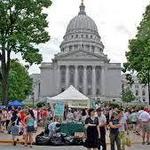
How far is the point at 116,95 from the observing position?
482 feet

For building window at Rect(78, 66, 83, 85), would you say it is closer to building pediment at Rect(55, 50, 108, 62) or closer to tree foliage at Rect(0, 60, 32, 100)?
building pediment at Rect(55, 50, 108, 62)

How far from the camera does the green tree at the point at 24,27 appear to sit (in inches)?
1305

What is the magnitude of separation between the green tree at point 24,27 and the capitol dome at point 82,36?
12658cm

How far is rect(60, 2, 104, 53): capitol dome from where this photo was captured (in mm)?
162875

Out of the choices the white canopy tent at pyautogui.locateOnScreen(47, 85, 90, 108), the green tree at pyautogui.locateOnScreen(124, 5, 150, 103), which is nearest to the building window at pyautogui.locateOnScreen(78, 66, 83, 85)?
the green tree at pyautogui.locateOnScreen(124, 5, 150, 103)

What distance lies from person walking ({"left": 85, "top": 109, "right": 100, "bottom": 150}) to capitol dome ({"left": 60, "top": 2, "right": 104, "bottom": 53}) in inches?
5683

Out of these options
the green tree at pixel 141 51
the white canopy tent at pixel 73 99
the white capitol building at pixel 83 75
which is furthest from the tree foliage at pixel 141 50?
the white capitol building at pixel 83 75

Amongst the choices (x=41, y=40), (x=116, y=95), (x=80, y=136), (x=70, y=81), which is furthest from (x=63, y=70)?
(x=80, y=136)

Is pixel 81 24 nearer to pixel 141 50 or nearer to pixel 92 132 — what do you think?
pixel 141 50

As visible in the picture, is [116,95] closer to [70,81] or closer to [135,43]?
[70,81]

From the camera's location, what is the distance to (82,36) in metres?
164

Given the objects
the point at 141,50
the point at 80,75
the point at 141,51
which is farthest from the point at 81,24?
the point at 141,51

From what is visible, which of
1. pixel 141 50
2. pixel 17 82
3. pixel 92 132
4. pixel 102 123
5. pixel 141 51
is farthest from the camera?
pixel 17 82

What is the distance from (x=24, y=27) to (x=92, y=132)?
1847cm
